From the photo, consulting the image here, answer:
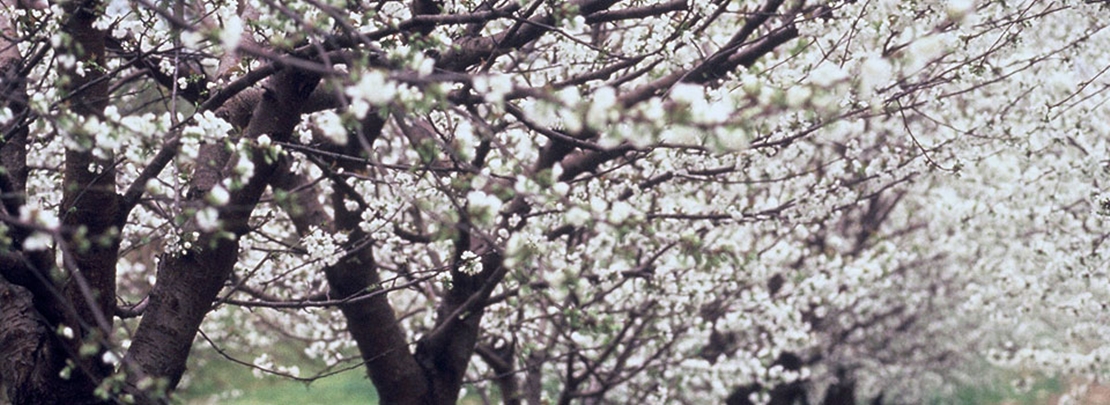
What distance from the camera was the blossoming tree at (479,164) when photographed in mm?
3357

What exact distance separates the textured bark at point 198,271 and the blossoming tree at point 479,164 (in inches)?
0.6

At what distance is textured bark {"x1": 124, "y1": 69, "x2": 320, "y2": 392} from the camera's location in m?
4.82

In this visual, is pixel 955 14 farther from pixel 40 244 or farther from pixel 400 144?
pixel 400 144

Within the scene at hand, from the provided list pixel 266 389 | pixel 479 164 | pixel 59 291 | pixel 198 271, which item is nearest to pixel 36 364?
pixel 59 291

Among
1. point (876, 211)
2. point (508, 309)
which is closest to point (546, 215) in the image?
point (508, 309)

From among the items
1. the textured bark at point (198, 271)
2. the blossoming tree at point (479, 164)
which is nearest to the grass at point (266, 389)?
the blossoming tree at point (479, 164)

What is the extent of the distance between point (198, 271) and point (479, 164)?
1804mm

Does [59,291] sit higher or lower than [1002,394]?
lower

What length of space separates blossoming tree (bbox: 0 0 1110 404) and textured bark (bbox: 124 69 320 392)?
14 mm

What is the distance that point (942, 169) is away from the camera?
A: 566 centimetres

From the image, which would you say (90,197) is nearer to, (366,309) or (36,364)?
(36,364)

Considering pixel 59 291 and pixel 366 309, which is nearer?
pixel 59 291

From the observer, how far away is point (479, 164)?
19.2 feet

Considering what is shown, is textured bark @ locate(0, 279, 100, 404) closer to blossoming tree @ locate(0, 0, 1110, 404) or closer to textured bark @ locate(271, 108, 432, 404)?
blossoming tree @ locate(0, 0, 1110, 404)
